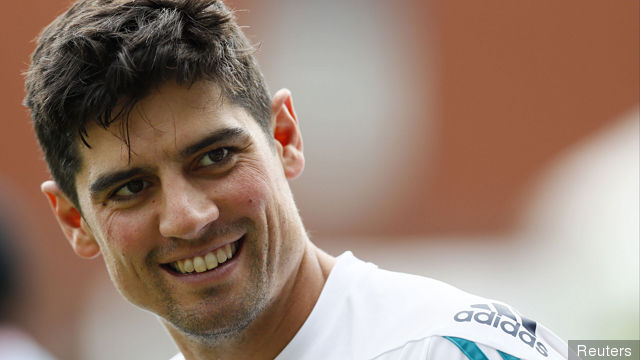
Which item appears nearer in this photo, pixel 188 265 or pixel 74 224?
pixel 188 265

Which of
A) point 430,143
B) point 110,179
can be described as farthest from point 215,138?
point 430,143

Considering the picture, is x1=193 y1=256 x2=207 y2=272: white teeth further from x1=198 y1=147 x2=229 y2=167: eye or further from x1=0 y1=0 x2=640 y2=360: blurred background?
x1=0 y1=0 x2=640 y2=360: blurred background

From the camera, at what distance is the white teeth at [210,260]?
221 centimetres

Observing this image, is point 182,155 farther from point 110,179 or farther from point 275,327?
point 275,327

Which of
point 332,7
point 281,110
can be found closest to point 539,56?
point 332,7

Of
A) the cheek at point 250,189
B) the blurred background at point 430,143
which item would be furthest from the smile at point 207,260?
the blurred background at point 430,143

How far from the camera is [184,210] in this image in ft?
6.93

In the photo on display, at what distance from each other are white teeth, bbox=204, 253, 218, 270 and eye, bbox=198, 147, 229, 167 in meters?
0.25

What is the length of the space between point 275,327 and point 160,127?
0.68 metres

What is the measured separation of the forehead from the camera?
85.0 inches

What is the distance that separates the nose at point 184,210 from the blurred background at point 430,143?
18.3 feet

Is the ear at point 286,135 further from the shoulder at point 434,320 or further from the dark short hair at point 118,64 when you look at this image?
the shoulder at point 434,320

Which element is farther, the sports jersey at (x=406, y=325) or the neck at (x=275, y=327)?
the neck at (x=275, y=327)

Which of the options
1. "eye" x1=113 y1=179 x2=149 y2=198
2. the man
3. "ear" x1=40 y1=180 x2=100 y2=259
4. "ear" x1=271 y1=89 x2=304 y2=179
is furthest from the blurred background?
"eye" x1=113 y1=179 x2=149 y2=198
